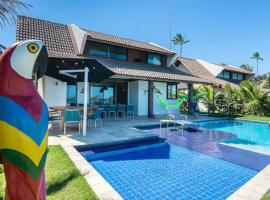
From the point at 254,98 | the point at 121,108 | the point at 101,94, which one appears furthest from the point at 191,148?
the point at 254,98

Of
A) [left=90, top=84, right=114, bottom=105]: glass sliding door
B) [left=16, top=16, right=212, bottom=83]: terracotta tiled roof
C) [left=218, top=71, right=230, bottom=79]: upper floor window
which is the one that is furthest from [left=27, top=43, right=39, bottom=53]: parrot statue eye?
[left=218, top=71, right=230, bottom=79]: upper floor window

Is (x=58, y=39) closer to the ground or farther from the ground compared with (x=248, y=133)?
farther from the ground

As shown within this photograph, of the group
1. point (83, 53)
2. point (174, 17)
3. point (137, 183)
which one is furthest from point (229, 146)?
point (174, 17)

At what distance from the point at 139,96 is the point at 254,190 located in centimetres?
1449

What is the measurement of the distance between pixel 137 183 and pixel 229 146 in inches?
224

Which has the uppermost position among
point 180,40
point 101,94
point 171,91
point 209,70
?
point 180,40

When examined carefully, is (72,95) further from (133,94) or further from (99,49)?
(133,94)

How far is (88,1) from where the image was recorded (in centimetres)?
1488

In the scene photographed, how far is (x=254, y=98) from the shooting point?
2064cm

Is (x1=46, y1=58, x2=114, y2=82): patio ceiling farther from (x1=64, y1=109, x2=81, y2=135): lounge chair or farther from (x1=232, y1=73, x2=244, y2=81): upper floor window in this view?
(x1=232, y1=73, x2=244, y2=81): upper floor window

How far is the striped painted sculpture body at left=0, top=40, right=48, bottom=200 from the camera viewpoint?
1943mm

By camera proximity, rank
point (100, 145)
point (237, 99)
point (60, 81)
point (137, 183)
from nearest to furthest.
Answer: point (137, 183)
point (100, 145)
point (60, 81)
point (237, 99)

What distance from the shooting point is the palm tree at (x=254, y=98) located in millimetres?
20500

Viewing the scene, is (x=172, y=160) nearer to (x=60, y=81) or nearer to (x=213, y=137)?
(x=213, y=137)
